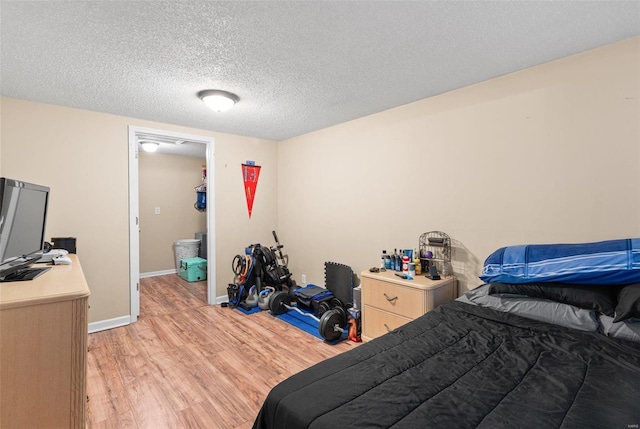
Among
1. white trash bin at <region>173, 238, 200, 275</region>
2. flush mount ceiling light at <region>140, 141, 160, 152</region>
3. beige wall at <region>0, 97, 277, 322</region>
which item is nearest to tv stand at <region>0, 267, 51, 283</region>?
beige wall at <region>0, 97, 277, 322</region>

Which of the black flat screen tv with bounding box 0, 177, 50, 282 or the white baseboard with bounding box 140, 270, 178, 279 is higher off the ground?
the black flat screen tv with bounding box 0, 177, 50, 282

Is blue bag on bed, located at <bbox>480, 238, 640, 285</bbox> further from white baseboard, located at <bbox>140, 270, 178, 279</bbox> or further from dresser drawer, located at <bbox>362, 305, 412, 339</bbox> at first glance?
white baseboard, located at <bbox>140, 270, 178, 279</bbox>

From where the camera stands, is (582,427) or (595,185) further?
(595,185)

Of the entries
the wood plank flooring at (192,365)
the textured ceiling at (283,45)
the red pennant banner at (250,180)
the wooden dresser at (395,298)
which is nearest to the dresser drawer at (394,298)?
the wooden dresser at (395,298)

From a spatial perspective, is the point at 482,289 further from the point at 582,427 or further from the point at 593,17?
the point at 593,17

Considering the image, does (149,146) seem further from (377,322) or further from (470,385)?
(470,385)

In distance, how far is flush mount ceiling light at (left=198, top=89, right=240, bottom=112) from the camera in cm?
273

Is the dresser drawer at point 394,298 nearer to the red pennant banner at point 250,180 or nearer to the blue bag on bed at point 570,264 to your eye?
the blue bag on bed at point 570,264

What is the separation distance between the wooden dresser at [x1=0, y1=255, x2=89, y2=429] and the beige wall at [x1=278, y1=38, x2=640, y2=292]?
2693mm

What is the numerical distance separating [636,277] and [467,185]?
1248mm

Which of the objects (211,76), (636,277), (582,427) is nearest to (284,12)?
(211,76)

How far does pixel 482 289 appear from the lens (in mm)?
2215

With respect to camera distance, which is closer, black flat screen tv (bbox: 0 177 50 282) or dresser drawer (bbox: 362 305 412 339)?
A: black flat screen tv (bbox: 0 177 50 282)

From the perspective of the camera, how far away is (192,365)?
2.58 m
